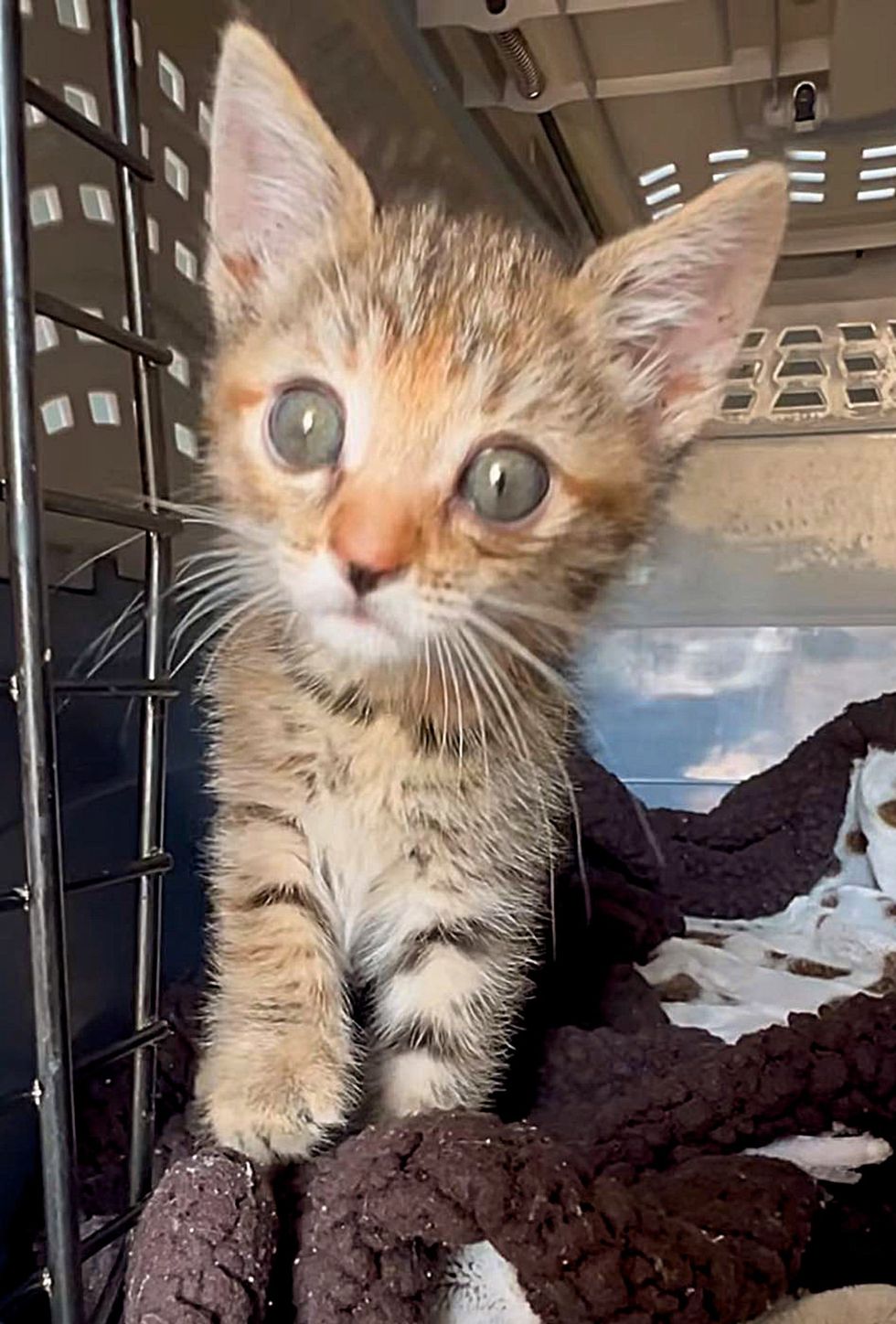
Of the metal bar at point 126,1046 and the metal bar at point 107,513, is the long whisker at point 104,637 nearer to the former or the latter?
the metal bar at point 107,513

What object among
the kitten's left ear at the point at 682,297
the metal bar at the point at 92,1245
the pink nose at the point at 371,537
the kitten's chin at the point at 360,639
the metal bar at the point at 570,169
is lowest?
the metal bar at the point at 92,1245

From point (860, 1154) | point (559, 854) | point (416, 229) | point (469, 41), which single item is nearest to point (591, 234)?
point (469, 41)

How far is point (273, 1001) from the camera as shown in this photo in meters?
0.85

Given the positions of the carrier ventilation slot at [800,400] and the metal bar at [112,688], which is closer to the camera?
the metal bar at [112,688]

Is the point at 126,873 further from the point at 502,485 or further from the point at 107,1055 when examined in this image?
the point at 502,485

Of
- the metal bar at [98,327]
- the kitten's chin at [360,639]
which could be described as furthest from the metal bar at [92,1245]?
the metal bar at [98,327]

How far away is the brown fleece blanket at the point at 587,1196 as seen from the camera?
0.62 meters

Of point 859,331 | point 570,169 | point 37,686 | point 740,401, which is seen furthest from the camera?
point 740,401

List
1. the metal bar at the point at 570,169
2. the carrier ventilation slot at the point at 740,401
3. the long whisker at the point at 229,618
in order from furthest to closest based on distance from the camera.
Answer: the carrier ventilation slot at the point at 740,401
the metal bar at the point at 570,169
the long whisker at the point at 229,618

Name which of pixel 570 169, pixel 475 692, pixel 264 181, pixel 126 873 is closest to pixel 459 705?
pixel 475 692

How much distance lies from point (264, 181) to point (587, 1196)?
0.61 metres

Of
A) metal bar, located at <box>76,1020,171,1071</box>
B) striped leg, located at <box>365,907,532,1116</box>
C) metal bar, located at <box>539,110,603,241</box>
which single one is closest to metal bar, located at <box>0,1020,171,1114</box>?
metal bar, located at <box>76,1020,171,1071</box>

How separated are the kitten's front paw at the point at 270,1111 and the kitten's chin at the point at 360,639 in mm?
246

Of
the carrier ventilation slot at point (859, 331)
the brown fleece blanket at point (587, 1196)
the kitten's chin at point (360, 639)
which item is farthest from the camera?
the carrier ventilation slot at point (859, 331)
